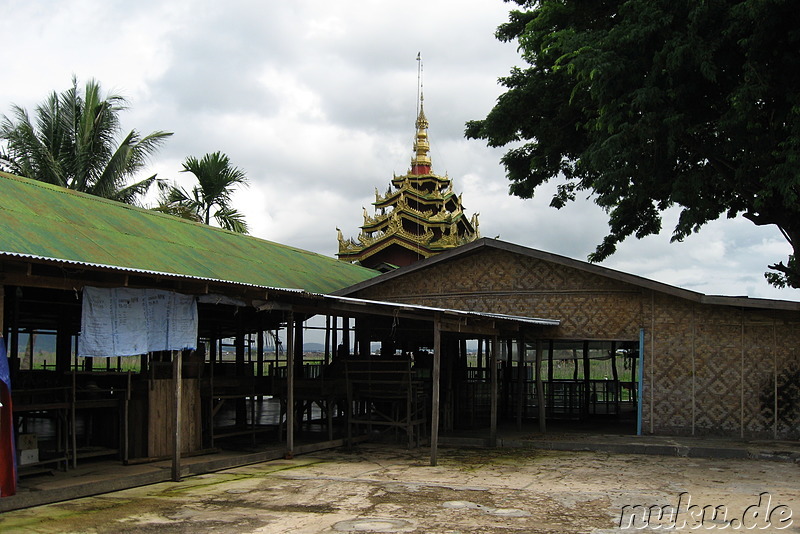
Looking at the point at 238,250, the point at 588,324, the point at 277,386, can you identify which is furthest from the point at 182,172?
the point at 588,324

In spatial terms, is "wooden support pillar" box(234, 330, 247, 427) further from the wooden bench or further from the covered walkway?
the wooden bench

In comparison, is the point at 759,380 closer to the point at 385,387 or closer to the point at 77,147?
the point at 385,387

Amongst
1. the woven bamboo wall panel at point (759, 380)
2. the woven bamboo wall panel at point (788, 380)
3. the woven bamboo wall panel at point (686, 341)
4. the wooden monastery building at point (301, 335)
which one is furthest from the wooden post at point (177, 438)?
the woven bamboo wall panel at point (788, 380)

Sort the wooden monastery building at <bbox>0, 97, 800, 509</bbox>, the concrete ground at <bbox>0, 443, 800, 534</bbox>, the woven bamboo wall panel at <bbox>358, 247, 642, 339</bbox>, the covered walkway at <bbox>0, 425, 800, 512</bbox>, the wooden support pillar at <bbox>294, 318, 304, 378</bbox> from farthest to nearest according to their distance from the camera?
the wooden support pillar at <bbox>294, 318, 304, 378</bbox>, the woven bamboo wall panel at <bbox>358, 247, 642, 339</bbox>, the wooden monastery building at <bbox>0, 97, 800, 509</bbox>, the covered walkway at <bbox>0, 425, 800, 512</bbox>, the concrete ground at <bbox>0, 443, 800, 534</bbox>

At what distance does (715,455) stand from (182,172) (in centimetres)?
1930

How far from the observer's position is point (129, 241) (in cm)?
1369

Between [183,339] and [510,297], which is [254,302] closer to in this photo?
[183,339]

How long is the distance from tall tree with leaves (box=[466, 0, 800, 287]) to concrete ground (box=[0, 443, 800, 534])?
491 cm

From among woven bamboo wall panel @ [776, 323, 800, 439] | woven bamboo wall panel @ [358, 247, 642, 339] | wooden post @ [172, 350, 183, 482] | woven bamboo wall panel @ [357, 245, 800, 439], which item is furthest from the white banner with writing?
woven bamboo wall panel @ [776, 323, 800, 439]

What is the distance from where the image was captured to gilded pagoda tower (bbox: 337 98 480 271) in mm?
31406

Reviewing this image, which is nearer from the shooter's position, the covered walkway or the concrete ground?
the concrete ground

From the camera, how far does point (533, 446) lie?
46.1 feet

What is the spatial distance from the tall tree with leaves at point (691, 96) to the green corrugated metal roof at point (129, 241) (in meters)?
7.22

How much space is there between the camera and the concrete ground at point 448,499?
24.8 ft
